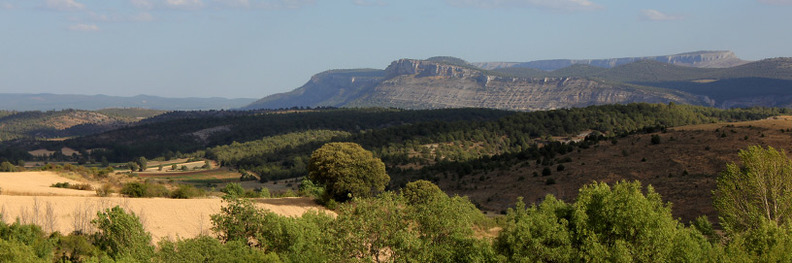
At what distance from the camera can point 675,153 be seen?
66500 millimetres

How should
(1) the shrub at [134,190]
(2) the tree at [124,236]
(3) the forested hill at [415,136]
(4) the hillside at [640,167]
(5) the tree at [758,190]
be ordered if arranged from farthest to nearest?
(3) the forested hill at [415,136], (4) the hillside at [640,167], (1) the shrub at [134,190], (5) the tree at [758,190], (2) the tree at [124,236]

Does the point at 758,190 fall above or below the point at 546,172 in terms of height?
above

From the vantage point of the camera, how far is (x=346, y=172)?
161 ft

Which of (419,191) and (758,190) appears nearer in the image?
(758,190)

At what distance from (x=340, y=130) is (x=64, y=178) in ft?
376

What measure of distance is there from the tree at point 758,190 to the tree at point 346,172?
26300 mm

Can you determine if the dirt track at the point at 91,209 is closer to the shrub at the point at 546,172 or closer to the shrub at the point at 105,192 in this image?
the shrub at the point at 105,192

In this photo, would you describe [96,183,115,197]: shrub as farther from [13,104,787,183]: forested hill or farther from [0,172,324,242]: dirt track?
[13,104,787,183]: forested hill

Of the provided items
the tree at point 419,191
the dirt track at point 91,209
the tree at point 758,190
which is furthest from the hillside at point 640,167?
the dirt track at point 91,209

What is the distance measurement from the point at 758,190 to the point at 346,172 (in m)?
29.3

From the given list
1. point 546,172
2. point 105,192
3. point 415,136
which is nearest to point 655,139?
point 546,172

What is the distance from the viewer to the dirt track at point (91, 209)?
3791 centimetres

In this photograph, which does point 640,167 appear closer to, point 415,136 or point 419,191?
point 419,191

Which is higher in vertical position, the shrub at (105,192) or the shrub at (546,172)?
the shrub at (105,192)
